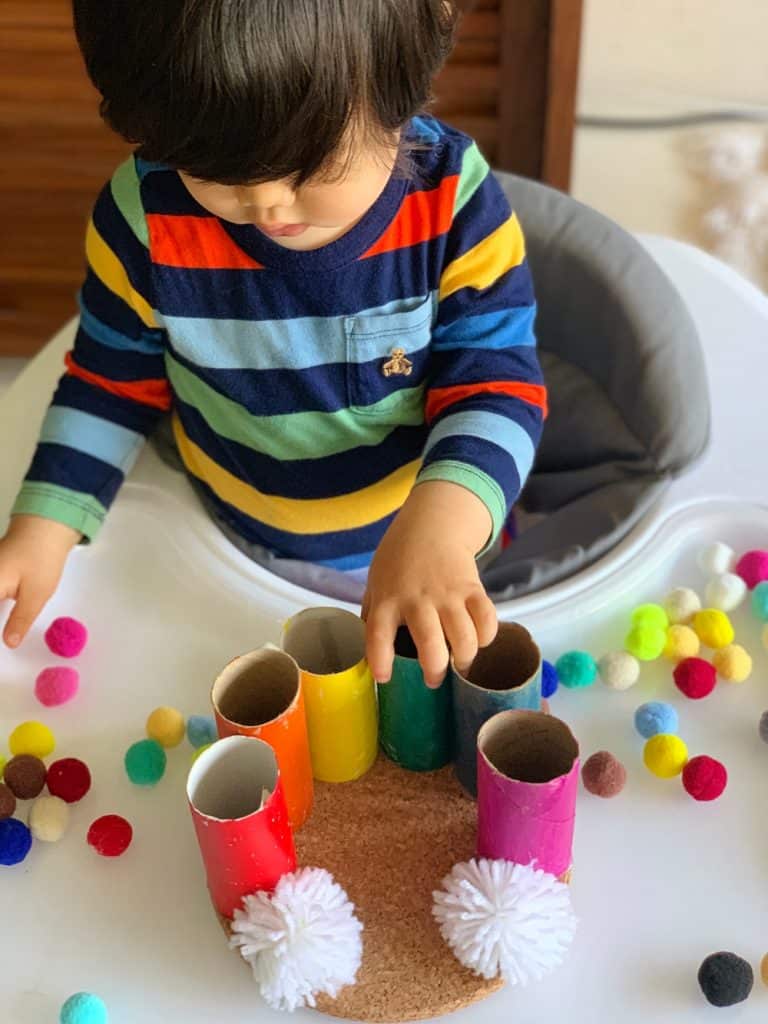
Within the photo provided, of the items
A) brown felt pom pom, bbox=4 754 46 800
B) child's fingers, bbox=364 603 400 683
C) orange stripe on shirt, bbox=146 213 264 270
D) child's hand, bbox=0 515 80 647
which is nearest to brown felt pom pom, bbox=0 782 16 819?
brown felt pom pom, bbox=4 754 46 800

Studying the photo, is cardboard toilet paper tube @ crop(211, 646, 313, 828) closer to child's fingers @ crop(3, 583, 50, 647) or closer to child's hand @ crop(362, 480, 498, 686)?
child's hand @ crop(362, 480, 498, 686)

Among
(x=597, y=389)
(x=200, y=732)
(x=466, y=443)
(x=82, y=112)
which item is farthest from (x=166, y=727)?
(x=82, y=112)

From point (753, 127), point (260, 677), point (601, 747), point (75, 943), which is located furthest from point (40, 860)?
point (753, 127)

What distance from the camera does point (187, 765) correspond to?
627 mm

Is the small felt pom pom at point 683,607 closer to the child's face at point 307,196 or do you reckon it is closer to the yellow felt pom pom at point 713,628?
the yellow felt pom pom at point 713,628

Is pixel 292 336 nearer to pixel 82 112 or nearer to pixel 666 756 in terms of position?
pixel 666 756

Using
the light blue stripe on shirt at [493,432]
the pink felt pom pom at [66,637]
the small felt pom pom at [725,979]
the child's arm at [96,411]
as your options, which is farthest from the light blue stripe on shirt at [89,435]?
the small felt pom pom at [725,979]

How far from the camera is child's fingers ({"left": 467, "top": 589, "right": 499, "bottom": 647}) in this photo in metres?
0.53

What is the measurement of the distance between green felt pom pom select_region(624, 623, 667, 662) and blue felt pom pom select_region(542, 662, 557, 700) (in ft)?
0.17

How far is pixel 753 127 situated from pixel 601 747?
1.12 meters

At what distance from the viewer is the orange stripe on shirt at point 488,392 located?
2.23 feet

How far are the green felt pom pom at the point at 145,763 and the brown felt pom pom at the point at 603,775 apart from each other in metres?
0.22

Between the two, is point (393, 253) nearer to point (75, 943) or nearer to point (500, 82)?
point (75, 943)

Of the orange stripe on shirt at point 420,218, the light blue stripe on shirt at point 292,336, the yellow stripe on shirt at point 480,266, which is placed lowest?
the light blue stripe on shirt at point 292,336
